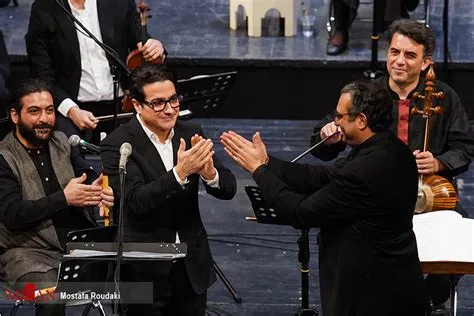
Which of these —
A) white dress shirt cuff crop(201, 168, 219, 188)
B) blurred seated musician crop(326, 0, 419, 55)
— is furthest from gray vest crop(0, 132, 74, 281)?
blurred seated musician crop(326, 0, 419, 55)

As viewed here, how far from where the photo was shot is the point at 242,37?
9430mm

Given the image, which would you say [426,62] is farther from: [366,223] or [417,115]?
[366,223]

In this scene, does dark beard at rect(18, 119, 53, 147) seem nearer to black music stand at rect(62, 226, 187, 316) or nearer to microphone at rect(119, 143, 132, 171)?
black music stand at rect(62, 226, 187, 316)

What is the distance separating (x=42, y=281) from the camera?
5.75 meters

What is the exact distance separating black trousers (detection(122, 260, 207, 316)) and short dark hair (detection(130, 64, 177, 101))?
30.5 inches

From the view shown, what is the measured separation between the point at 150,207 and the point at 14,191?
100 cm

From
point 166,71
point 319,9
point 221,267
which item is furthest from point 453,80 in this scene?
point 166,71

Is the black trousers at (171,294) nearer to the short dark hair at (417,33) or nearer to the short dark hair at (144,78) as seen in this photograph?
the short dark hair at (144,78)

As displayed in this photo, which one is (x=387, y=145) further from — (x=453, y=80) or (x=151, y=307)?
(x=453, y=80)

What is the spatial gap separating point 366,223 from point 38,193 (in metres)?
1.79

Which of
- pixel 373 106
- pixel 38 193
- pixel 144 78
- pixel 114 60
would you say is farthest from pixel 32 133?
pixel 373 106

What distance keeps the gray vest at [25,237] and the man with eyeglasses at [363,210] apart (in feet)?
4.02

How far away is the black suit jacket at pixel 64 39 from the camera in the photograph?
7102mm

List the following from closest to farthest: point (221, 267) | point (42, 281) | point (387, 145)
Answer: point (387, 145), point (42, 281), point (221, 267)
